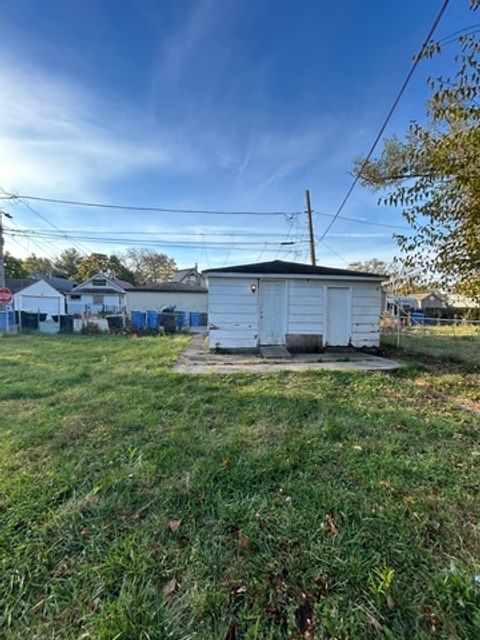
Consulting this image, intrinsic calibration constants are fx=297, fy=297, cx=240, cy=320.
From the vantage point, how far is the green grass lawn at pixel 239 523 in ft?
4.45

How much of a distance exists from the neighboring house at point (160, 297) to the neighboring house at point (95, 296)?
7157mm

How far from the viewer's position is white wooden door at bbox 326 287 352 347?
8.35m

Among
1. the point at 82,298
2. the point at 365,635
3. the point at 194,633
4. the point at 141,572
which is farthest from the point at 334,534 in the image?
the point at 82,298

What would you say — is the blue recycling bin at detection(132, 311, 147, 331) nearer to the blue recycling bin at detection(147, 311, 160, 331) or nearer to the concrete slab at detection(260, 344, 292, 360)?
the blue recycling bin at detection(147, 311, 160, 331)

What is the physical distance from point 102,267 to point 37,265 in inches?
414

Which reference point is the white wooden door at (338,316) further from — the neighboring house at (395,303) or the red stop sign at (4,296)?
the red stop sign at (4,296)

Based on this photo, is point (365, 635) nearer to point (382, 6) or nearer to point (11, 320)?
point (382, 6)

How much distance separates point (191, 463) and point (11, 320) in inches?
616

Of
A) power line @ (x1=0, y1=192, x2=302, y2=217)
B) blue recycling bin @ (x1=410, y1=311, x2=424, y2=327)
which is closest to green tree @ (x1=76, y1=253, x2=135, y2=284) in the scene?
power line @ (x1=0, y1=192, x2=302, y2=217)

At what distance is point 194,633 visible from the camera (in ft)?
4.23

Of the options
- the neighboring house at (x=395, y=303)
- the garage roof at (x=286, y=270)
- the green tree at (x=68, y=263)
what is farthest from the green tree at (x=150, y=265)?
the garage roof at (x=286, y=270)

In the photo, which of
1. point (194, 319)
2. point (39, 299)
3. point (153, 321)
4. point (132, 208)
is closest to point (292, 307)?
point (153, 321)

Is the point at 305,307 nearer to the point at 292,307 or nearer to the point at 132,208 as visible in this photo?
the point at 292,307

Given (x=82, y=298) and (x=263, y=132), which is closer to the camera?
(x=263, y=132)
